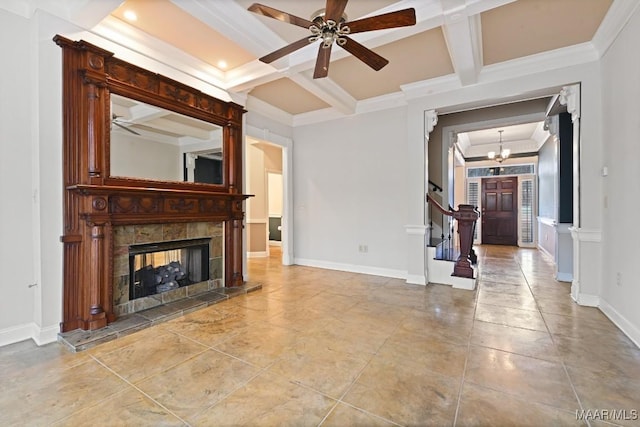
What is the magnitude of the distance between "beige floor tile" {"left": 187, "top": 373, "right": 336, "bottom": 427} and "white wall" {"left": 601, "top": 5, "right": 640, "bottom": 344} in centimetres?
266

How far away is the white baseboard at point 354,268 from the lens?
459 centimetres

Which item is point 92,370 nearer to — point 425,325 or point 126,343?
point 126,343

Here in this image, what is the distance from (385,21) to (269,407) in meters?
2.63

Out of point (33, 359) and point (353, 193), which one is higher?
point (353, 193)

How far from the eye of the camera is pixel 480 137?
7453 millimetres

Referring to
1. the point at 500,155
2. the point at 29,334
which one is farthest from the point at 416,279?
the point at 500,155

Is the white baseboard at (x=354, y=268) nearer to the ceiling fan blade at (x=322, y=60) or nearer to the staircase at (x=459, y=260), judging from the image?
the staircase at (x=459, y=260)

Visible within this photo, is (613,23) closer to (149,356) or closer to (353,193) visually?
(353,193)

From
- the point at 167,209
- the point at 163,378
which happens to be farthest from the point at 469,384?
the point at 167,209

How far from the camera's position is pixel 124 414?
5.00 ft

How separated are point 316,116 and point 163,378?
15.2 ft

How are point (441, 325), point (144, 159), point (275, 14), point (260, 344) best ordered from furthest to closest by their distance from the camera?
point (144, 159) < point (441, 325) < point (260, 344) < point (275, 14)

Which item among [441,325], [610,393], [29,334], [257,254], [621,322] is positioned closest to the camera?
[610,393]

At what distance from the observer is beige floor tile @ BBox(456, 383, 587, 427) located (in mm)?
1449
